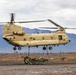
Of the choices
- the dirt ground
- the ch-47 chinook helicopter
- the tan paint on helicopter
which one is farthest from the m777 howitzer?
the tan paint on helicopter

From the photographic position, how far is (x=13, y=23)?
332ft

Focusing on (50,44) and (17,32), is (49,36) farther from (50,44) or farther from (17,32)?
(17,32)

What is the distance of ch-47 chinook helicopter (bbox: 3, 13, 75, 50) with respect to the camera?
9975cm

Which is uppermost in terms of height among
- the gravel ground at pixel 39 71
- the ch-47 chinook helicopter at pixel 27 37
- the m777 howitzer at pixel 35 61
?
the ch-47 chinook helicopter at pixel 27 37

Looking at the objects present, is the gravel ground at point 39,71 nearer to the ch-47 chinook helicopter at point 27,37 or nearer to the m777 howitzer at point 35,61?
the m777 howitzer at point 35,61

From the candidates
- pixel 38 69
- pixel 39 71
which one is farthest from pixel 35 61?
pixel 39 71

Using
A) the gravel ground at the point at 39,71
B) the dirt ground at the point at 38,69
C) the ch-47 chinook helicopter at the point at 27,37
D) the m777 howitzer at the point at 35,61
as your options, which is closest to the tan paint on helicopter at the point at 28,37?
the ch-47 chinook helicopter at the point at 27,37

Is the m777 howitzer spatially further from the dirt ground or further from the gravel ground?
the gravel ground

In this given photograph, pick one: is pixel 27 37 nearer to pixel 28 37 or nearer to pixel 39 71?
pixel 28 37

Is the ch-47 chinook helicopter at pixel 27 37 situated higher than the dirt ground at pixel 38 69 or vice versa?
the ch-47 chinook helicopter at pixel 27 37

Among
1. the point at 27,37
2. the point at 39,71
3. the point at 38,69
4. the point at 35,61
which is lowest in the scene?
the point at 39,71

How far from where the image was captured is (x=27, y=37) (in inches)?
3979

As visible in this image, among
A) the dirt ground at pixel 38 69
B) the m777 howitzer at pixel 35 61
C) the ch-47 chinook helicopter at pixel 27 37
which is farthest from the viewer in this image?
the ch-47 chinook helicopter at pixel 27 37

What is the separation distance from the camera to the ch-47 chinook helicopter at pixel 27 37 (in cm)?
9975
